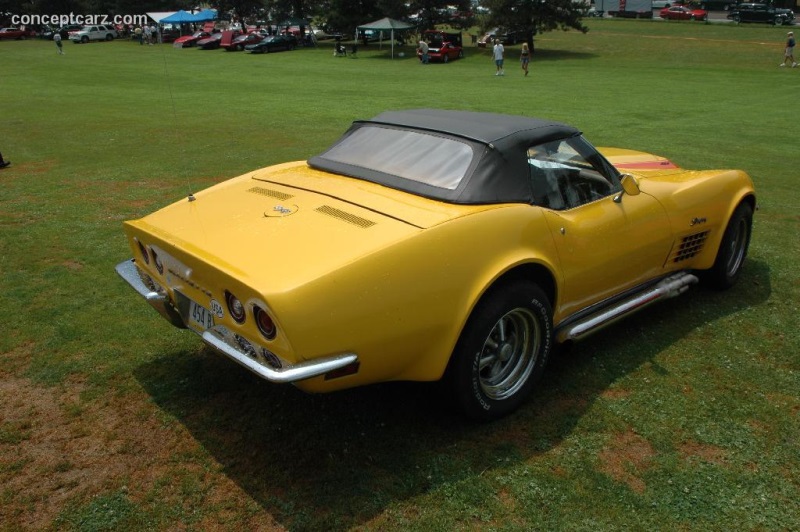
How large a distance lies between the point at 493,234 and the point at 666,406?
1.42 m

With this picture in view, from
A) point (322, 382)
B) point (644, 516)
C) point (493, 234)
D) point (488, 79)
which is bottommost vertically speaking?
point (644, 516)

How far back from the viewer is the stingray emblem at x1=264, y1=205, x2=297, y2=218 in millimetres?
3422

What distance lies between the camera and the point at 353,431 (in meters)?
3.40

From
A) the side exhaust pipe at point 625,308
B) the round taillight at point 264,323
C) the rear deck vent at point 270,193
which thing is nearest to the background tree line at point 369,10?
the rear deck vent at point 270,193

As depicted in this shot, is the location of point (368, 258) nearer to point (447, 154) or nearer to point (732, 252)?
point (447, 154)

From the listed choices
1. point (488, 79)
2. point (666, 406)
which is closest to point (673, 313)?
point (666, 406)

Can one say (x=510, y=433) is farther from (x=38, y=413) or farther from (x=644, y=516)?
(x=38, y=413)

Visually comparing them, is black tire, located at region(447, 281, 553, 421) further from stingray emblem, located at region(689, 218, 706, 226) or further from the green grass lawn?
stingray emblem, located at region(689, 218, 706, 226)

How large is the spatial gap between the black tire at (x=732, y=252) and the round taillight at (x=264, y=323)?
3.70 meters

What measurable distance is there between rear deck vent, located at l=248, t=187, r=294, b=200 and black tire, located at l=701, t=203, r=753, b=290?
3317mm

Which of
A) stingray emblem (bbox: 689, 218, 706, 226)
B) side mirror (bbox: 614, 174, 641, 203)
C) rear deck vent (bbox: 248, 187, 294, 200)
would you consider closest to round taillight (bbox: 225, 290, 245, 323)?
rear deck vent (bbox: 248, 187, 294, 200)

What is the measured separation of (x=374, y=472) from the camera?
309 centimetres

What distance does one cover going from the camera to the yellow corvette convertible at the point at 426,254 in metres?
2.83

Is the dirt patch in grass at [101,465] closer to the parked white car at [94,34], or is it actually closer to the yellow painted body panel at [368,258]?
the yellow painted body panel at [368,258]
